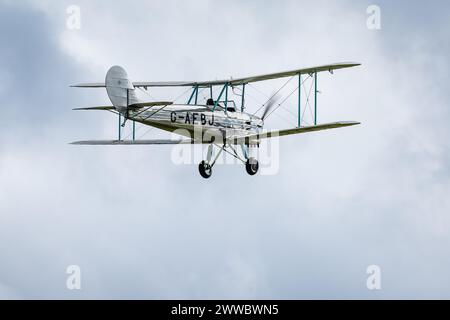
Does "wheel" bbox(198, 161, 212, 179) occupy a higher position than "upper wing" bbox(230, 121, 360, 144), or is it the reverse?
"upper wing" bbox(230, 121, 360, 144)

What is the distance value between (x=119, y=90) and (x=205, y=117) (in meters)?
2.89

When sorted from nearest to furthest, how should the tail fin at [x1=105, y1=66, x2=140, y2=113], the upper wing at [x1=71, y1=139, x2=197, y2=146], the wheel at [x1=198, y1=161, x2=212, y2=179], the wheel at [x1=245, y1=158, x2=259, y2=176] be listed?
the tail fin at [x1=105, y1=66, x2=140, y2=113] → the wheel at [x1=198, y1=161, x2=212, y2=179] → the upper wing at [x1=71, y1=139, x2=197, y2=146] → the wheel at [x1=245, y1=158, x2=259, y2=176]

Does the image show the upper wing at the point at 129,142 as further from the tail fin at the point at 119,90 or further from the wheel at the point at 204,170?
the tail fin at the point at 119,90

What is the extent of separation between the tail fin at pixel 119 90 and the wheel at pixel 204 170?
3.04m

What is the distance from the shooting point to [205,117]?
42.8 metres

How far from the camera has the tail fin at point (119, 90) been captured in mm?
41531

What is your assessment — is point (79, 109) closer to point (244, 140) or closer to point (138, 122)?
point (138, 122)

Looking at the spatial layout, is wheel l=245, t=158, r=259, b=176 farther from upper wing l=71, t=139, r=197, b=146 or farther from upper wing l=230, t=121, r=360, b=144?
upper wing l=71, t=139, r=197, b=146

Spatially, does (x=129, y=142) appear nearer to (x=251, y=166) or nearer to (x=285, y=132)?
(x=251, y=166)

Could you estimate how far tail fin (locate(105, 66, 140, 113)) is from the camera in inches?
Result: 1635

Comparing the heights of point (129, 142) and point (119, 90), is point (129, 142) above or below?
below

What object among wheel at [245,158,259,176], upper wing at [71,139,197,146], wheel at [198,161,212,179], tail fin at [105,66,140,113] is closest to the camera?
tail fin at [105,66,140,113]

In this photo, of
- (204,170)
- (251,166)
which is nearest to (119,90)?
(204,170)

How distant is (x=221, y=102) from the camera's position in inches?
1724
